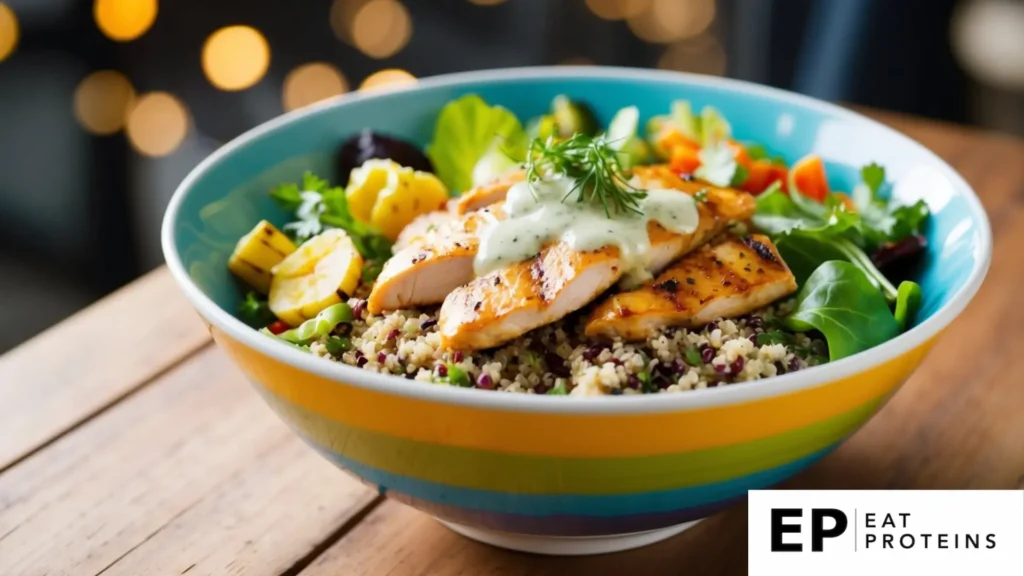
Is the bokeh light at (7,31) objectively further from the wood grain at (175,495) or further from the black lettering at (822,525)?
the black lettering at (822,525)

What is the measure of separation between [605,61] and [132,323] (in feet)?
9.37

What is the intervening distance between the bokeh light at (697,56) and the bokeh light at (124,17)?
2.15 meters

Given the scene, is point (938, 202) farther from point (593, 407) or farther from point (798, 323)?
point (593, 407)

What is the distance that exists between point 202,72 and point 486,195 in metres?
2.29

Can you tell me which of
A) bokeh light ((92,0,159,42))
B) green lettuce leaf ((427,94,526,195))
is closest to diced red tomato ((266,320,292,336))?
green lettuce leaf ((427,94,526,195))

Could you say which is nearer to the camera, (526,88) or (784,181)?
(784,181)

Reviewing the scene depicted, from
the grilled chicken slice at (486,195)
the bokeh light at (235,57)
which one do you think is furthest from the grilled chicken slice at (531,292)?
the bokeh light at (235,57)

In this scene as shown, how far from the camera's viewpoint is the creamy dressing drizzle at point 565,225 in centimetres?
157

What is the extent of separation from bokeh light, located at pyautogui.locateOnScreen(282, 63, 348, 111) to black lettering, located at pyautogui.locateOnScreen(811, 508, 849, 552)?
9.58 feet

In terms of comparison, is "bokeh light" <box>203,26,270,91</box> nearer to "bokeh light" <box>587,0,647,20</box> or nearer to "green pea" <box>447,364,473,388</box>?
"bokeh light" <box>587,0,647,20</box>

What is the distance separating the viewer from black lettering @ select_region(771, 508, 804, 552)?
1.43 meters

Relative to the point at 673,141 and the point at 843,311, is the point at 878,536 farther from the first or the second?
the point at 673,141

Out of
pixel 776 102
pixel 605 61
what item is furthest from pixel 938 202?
pixel 605 61

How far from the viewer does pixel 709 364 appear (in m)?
1.44
